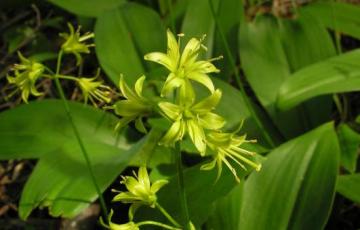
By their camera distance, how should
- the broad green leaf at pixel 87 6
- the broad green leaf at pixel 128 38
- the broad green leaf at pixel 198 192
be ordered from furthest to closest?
the broad green leaf at pixel 87 6 < the broad green leaf at pixel 128 38 < the broad green leaf at pixel 198 192

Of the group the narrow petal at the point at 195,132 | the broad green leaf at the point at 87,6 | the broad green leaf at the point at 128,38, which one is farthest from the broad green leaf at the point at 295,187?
the broad green leaf at the point at 87,6

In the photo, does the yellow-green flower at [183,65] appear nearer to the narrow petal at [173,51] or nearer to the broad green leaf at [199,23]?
the narrow petal at [173,51]

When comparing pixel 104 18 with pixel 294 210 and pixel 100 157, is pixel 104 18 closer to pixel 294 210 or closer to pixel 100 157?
pixel 100 157

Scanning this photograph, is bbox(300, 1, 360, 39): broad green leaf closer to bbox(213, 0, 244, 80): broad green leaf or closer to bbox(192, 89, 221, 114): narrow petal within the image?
bbox(213, 0, 244, 80): broad green leaf

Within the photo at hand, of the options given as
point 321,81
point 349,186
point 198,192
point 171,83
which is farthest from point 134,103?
point 321,81

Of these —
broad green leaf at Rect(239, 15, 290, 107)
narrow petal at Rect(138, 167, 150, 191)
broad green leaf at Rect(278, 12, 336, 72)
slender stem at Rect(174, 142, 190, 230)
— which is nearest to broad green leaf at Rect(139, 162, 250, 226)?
slender stem at Rect(174, 142, 190, 230)

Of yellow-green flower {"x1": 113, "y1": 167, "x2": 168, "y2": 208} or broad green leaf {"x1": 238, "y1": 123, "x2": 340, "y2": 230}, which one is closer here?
yellow-green flower {"x1": 113, "y1": 167, "x2": 168, "y2": 208}
